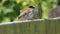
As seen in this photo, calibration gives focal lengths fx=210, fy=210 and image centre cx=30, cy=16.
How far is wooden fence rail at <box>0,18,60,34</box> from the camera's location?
159 centimetres

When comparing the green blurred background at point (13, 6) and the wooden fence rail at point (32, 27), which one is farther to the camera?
the green blurred background at point (13, 6)

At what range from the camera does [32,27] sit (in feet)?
5.38

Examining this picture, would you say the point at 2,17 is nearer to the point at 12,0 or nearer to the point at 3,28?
the point at 12,0

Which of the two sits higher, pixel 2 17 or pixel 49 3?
pixel 49 3

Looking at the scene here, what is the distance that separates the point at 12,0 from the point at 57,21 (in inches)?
81.1

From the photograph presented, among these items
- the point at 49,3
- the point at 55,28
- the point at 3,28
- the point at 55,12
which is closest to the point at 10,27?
the point at 3,28

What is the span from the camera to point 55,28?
5.51 ft

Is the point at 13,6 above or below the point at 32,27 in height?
above

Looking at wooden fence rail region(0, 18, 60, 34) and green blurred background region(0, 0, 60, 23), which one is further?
green blurred background region(0, 0, 60, 23)

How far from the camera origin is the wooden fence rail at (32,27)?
1.59 meters

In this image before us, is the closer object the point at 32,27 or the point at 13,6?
the point at 32,27

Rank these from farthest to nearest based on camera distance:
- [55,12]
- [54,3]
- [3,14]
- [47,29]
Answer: [3,14], [54,3], [55,12], [47,29]

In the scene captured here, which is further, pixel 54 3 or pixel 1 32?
pixel 54 3

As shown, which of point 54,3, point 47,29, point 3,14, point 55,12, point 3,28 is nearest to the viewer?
point 3,28
